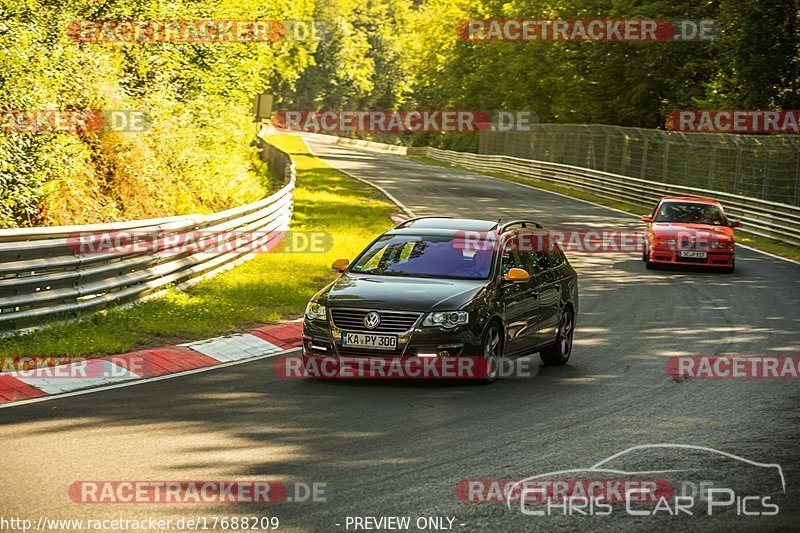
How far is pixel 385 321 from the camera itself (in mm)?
10625

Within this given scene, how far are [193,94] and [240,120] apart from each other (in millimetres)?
6447

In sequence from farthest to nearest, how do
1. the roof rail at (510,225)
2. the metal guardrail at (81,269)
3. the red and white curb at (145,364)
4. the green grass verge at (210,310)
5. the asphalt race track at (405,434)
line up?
the roof rail at (510,225), the green grass verge at (210,310), the metal guardrail at (81,269), the red and white curb at (145,364), the asphalt race track at (405,434)

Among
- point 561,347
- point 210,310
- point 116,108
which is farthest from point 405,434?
point 116,108

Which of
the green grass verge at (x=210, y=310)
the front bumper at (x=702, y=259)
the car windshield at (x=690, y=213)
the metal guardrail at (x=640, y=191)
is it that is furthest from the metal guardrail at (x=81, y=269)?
the metal guardrail at (x=640, y=191)

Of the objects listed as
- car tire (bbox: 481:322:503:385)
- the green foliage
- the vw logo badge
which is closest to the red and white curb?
the vw logo badge

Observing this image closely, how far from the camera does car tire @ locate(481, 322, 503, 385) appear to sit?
1099 centimetres

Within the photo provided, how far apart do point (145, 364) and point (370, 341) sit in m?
2.41

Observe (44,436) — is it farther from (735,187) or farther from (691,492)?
(735,187)

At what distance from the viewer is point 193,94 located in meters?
29.4

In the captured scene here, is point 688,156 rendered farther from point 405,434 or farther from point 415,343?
point 405,434

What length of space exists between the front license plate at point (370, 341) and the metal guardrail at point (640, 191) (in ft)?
71.8

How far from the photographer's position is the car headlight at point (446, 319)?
34.9 ft

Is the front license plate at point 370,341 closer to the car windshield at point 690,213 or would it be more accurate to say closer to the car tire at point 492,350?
the car tire at point 492,350

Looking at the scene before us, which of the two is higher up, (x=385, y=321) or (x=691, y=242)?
(x=385, y=321)
